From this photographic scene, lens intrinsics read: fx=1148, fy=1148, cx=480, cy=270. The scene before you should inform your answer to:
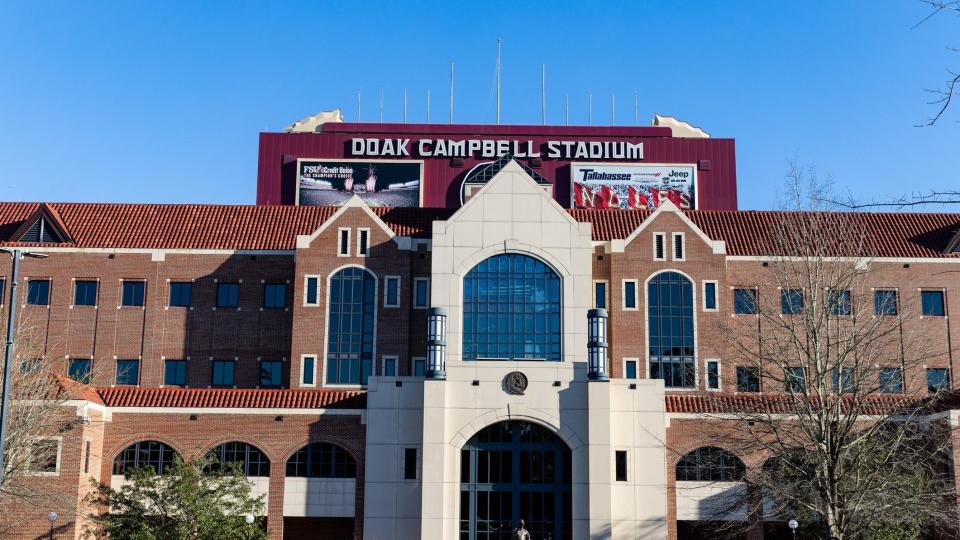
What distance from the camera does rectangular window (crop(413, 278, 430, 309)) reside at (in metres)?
59.4

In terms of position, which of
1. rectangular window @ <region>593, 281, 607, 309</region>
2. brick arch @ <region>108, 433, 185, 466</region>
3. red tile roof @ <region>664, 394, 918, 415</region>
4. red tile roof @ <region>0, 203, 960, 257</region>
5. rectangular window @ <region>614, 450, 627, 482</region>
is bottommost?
rectangular window @ <region>614, 450, 627, 482</region>

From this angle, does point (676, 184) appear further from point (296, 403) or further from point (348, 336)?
point (296, 403)

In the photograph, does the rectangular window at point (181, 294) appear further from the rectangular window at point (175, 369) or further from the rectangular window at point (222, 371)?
the rectangular window at point (222, 371)

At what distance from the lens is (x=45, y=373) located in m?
48.7

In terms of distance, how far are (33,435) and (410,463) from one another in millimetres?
15268

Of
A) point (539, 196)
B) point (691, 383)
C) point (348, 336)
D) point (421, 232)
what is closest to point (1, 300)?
point (348, 336)

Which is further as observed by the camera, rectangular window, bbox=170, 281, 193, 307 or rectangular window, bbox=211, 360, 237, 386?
rectangular window, bbox=170, 281, 193, 307

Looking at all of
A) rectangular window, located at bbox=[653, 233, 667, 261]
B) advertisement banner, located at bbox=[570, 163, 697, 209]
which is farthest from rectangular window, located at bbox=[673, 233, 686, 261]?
advertisement banner, located at bbox=[570, 163, 697, 209]

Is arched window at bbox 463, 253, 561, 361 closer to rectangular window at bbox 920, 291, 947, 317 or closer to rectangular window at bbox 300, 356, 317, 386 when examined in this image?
rectangular window at bbox 300, 356, 317, 386

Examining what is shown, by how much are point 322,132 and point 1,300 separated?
30084mm

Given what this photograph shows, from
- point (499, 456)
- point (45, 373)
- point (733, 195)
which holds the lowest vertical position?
Result: point (499, 456)

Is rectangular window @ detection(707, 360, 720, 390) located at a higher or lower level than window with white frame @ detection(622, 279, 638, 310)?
lower

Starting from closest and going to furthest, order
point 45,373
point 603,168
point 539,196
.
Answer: point 45,373 → point 539,196 → point 603,168

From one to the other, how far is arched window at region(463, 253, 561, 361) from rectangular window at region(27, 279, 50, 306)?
2377 cm
